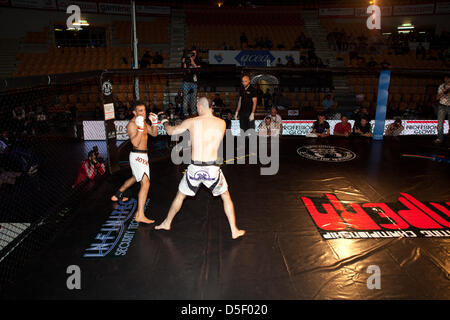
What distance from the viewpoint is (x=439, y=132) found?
7.76 meters

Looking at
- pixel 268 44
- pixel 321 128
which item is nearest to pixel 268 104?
pixel 321 128

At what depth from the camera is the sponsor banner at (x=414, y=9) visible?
1756 cm

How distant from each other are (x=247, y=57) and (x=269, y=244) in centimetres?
1113

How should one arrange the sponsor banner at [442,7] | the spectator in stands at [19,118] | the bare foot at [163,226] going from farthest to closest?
1. the sponsor banner at [442,7]
2. the spectator in stands at [19,118]
3. the bare foot at [163,226]

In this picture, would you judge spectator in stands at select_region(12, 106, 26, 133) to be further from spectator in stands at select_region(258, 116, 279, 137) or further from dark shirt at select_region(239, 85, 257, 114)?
spectator in stands at select_region(258, 116, 279, 137)

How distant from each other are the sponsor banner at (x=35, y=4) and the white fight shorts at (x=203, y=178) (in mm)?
17285

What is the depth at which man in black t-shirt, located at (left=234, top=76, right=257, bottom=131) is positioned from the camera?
666cm

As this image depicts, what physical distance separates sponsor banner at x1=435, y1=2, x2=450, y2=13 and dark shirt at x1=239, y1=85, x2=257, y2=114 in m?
17.2

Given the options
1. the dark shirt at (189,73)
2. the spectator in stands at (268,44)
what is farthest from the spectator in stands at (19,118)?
the spectator in stands at (268,44)

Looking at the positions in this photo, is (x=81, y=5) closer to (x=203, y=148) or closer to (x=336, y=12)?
(x=336, y=12)

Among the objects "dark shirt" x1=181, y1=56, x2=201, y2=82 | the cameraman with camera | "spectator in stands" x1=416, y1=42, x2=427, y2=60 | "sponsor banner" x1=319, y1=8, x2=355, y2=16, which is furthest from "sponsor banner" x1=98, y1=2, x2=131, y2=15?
"spectator in stands" x1=416, y1=42, x2=427, y2=60

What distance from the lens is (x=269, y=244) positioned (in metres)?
3.46

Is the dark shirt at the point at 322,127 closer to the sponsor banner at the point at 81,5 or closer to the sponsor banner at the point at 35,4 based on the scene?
the sponsor banner at the point at 81,5

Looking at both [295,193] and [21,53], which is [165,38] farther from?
[295,193]
